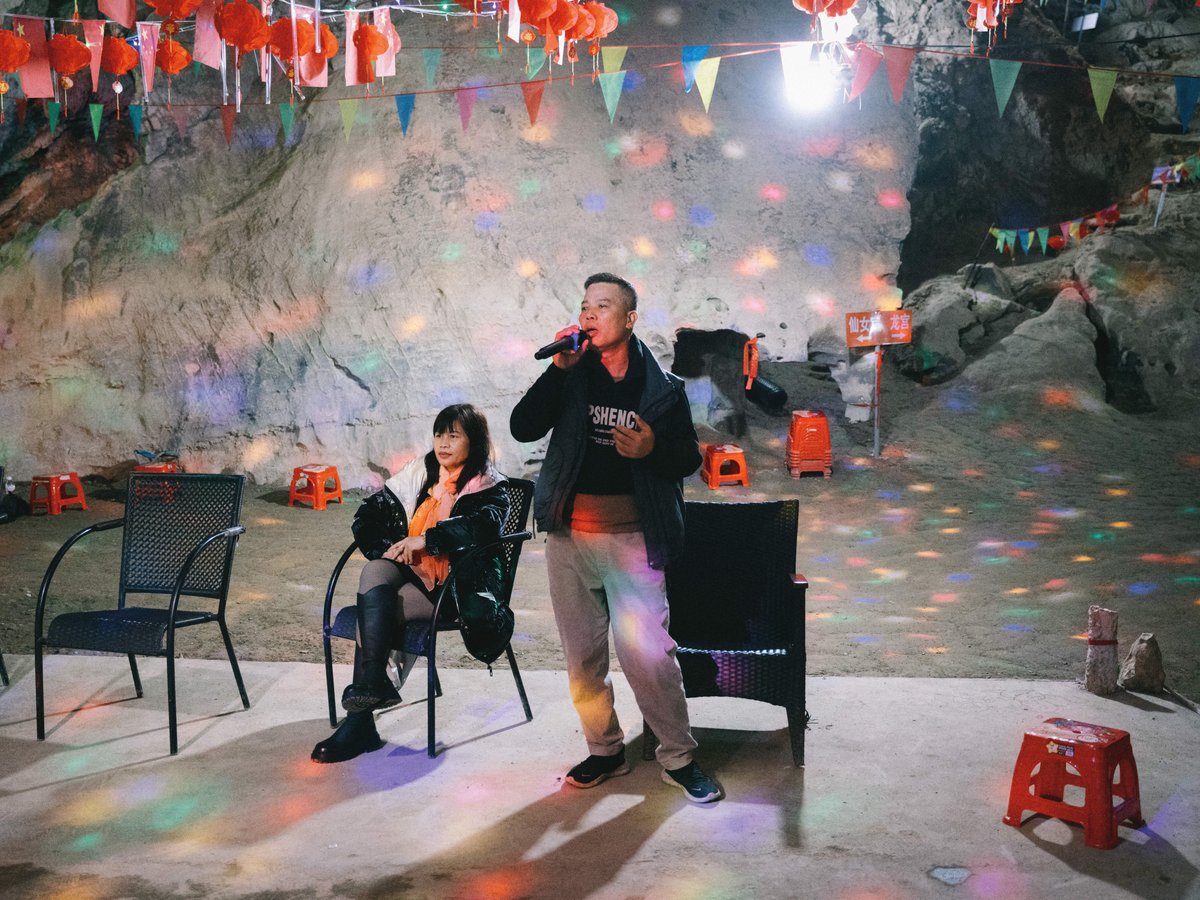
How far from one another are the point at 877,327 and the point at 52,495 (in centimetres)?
738

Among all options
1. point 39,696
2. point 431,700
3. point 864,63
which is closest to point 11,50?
point 39,696

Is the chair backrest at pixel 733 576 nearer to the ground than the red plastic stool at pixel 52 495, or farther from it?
farther from it

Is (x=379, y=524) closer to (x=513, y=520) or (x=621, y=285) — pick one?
(x=513, y=520)

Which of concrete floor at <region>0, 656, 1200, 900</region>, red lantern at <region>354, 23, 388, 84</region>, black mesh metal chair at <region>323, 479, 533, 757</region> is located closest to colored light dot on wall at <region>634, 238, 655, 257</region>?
red lantern at <region>354, 23, 388, 84</region>

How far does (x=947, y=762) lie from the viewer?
3244 millimetres

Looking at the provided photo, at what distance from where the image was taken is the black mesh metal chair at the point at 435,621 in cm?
329

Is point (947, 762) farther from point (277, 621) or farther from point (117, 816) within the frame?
point (277, 621)

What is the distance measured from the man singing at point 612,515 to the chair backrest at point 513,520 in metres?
0.41

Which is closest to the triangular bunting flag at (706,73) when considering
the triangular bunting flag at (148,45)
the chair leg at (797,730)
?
the triangular bunting flag at (148,45)

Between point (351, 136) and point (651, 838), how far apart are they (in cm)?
788

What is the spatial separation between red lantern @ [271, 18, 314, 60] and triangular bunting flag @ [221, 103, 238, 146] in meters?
1.05

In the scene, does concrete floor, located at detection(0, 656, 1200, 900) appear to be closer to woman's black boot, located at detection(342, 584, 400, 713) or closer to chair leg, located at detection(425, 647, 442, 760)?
chair leg, located at detection(425, 647, 442, 760)

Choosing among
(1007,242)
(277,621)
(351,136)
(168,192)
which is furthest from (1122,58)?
(277,621)

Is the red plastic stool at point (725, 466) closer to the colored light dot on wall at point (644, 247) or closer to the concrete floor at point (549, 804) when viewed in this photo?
the colored light dot on wall at point (644, 247)
